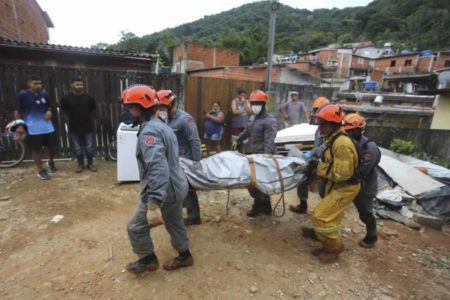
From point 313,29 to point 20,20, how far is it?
6052 cm

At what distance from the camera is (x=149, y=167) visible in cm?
218

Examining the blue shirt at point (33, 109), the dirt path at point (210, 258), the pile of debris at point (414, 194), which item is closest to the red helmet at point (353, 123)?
the dirt path at point (210, 258)

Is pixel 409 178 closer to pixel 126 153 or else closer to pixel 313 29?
pixel 126 153

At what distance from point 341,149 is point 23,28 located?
674 inches

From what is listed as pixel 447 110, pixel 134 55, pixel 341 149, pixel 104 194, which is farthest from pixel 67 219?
pixel 447 110

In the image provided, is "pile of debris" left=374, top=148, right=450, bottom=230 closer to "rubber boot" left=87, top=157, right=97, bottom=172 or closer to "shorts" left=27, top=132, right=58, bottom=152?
"rubber boot" left=87, top=157, right=97, bottom=172

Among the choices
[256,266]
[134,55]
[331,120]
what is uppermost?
[134,55]

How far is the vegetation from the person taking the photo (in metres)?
5.79

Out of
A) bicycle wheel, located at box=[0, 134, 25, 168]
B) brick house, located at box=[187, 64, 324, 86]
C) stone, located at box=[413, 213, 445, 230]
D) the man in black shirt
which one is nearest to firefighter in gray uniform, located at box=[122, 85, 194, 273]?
the man in black shirt

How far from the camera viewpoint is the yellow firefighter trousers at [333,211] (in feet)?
9.32

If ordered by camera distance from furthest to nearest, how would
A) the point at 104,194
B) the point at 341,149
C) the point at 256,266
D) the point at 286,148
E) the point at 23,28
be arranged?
the point at 23,28, the point at 286,148, the point at 104,194, the point at 256,266, the point at 341,149

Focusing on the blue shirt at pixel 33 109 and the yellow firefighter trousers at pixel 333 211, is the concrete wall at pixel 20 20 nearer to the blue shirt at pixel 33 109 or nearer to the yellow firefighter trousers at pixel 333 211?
the blue shirt at pixel 33 109

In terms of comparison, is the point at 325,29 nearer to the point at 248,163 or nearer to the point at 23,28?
the point at 23,28

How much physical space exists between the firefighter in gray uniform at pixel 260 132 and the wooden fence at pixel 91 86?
330cm
